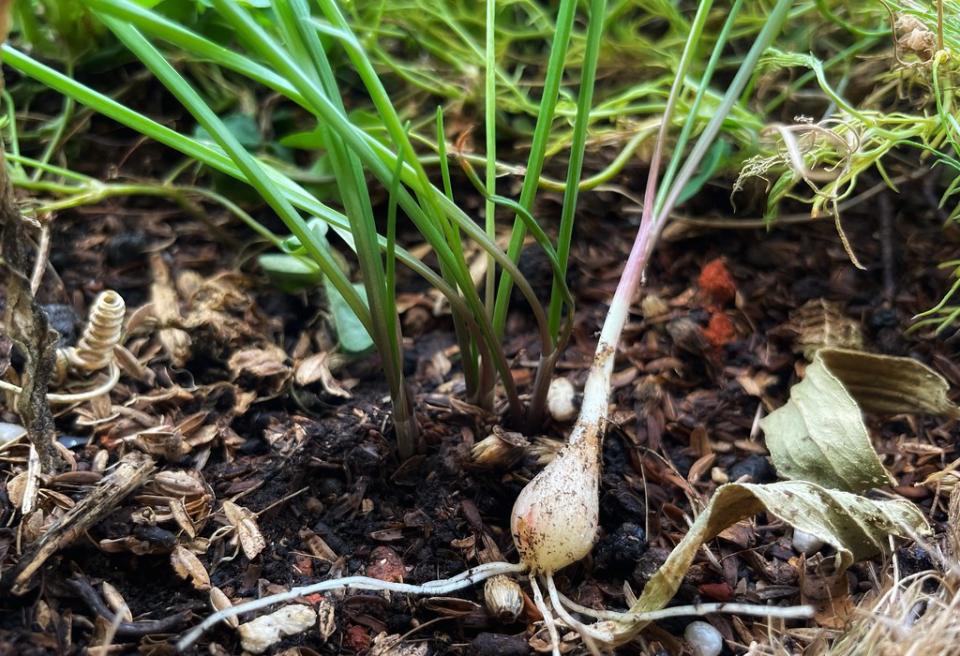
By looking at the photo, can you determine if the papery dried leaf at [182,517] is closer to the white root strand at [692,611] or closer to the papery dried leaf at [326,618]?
the papery dried leaf at [326,618]

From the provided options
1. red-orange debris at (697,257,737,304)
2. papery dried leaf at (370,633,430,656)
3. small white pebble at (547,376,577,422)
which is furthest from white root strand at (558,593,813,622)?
red-orange debris at (697,257,737,304)

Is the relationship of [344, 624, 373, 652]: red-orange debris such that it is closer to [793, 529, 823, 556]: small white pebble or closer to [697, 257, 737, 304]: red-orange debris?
[793, 529, 823, 556]: small white pebble

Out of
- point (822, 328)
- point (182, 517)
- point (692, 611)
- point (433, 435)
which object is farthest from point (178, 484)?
point (822, 328)

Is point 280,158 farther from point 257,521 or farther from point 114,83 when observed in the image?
point 257,521

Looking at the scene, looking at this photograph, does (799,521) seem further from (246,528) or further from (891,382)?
(246,528)

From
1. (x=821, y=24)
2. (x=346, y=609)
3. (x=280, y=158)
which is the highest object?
(x=821, y=24)

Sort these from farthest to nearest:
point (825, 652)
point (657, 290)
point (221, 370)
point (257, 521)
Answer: point (657, 290), point (221, 370), point (257, 521), point (825, 652)

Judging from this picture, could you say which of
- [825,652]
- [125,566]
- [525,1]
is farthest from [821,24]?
[125,566]
